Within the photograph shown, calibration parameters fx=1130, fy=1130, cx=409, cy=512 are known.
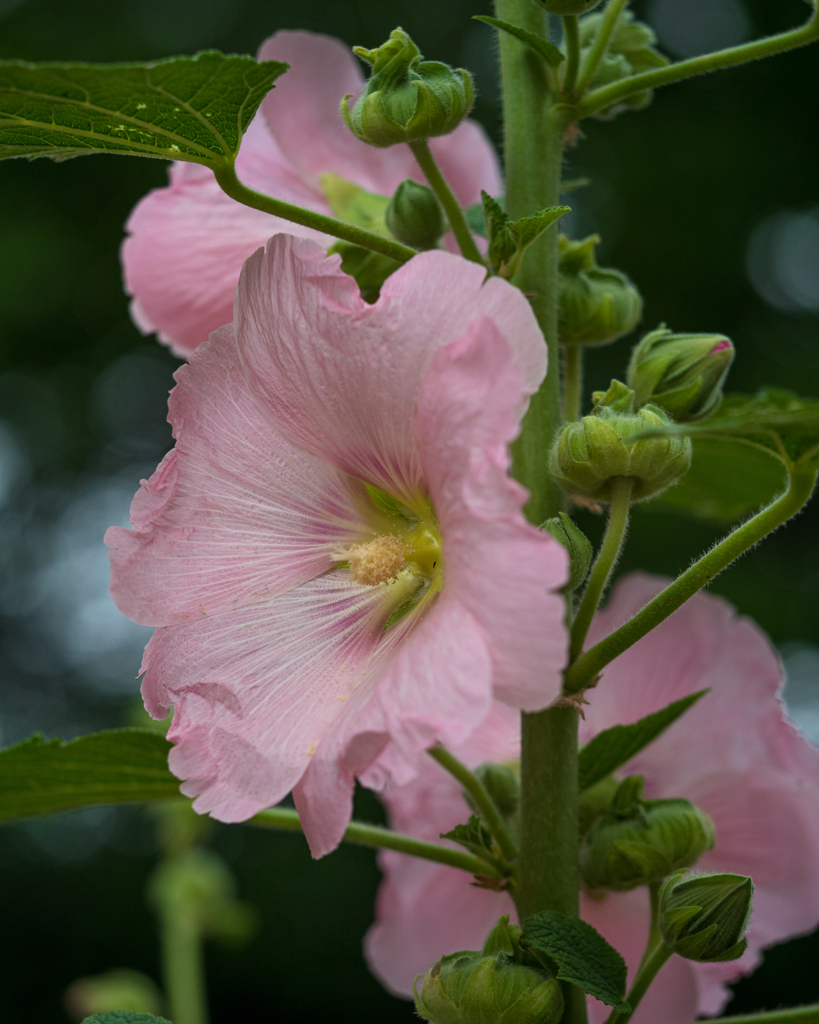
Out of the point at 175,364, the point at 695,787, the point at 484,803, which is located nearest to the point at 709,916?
the point at 484,803

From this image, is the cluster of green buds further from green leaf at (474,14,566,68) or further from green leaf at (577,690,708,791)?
green leaf at (474,14,566,68)

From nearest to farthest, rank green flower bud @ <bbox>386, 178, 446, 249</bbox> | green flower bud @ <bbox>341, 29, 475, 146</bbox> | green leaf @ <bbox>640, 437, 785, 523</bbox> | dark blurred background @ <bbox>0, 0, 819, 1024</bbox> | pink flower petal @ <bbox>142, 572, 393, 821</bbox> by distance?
pink flower petal @ <bbox>142, 572, 393, 821</bbox>, green flower bud @ <bbox>341, 29, 475, 146</bbox>, green flower bud @ <bbox>386, 178, 446, 249</bbox>, green leaf @ <bbox>640, 437, 785, 523</bbox>, dark blurred background @ <bbox>0, 0, 819, 1024</bbox>

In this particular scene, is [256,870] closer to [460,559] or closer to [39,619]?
[39,619]

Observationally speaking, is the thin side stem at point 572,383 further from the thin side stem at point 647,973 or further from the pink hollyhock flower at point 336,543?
the thin side stem at point 647,973

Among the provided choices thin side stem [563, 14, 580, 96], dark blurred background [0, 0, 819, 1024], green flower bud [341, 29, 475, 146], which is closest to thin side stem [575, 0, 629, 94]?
thin side stem [563, 14, 580, 96]

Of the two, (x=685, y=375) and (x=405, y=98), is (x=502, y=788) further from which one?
(x=405, y=98)

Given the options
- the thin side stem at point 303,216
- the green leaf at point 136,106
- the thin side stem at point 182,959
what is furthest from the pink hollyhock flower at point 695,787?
the thin side stem at point 182,959

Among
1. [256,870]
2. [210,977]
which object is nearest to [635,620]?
[256,870]
